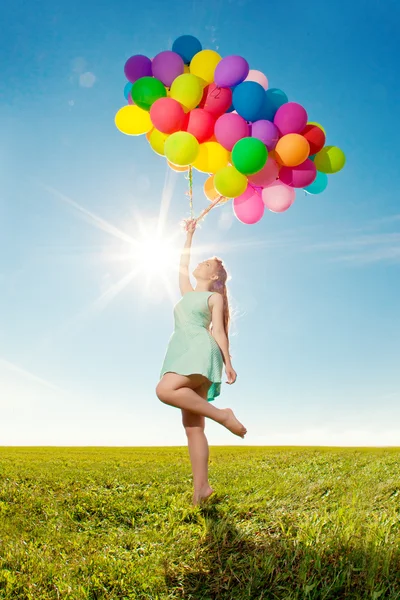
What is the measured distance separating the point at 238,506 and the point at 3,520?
2.16m

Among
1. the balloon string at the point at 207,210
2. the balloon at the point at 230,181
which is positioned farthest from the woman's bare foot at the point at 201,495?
the balloon at the point at 230,181

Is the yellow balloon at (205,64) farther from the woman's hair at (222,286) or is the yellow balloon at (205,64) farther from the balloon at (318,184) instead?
the woman's hair at (222,286)

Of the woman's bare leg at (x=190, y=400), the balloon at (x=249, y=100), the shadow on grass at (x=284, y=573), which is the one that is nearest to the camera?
the shadow on grass at (x=284, y=573)

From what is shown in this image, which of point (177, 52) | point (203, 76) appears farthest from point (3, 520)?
point (177, 52)

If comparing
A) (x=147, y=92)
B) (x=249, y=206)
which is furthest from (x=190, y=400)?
(x=147, y=92)

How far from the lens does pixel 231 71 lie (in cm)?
513

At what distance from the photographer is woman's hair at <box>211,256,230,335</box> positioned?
16.4 feet

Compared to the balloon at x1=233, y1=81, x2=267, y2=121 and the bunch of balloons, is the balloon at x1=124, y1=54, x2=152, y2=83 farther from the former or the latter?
the balloon at x1=233, y1=81, x2=267, y2=121

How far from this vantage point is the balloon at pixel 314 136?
17.5 feet

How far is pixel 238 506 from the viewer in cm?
437

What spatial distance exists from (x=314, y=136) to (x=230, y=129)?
39.9 inches

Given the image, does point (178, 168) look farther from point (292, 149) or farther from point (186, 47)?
point (292, 149)

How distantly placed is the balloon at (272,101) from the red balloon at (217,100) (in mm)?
407

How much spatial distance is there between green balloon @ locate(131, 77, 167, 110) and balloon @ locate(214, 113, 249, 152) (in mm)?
776
